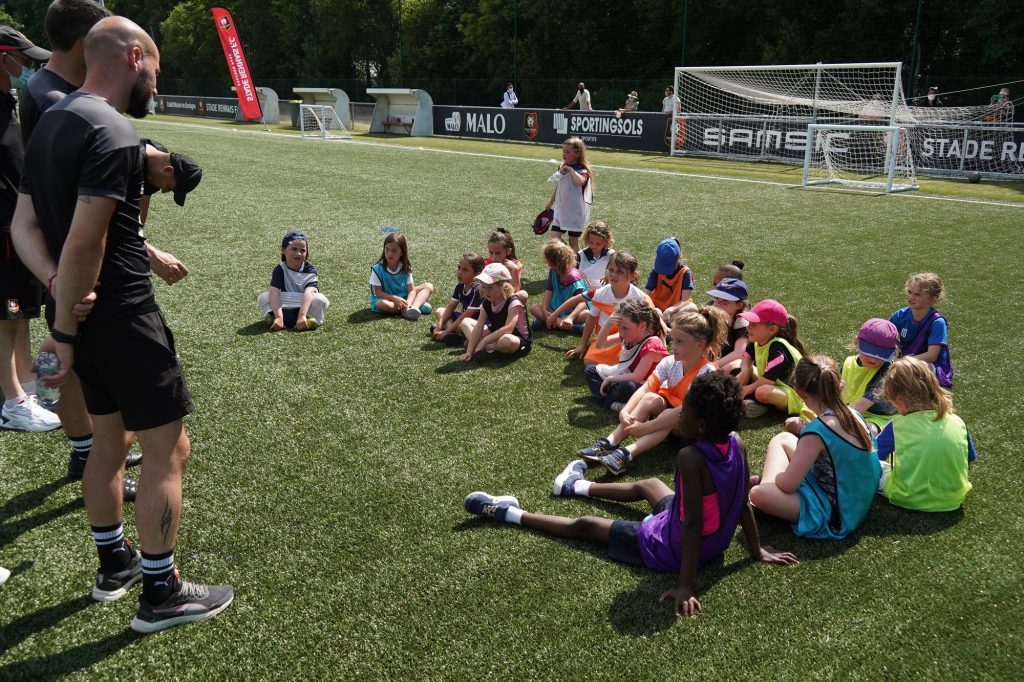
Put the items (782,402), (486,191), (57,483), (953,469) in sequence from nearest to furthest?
(953,469), (57,483), (782,402), (486,191)

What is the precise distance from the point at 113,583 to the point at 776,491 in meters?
3.21

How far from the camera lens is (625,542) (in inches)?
150

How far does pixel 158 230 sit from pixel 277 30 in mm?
55261

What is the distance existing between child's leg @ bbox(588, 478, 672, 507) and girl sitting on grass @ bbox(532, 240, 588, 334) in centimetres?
319

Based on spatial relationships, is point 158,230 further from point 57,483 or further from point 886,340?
point 886,340

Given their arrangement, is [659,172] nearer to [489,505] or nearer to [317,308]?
[317,308]

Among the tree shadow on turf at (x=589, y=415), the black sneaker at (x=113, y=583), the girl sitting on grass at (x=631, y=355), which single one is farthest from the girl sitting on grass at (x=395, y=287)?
the black sneaker at (x=113, y=583)

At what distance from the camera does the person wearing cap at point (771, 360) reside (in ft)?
18.2

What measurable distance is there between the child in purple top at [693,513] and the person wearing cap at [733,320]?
2024mm

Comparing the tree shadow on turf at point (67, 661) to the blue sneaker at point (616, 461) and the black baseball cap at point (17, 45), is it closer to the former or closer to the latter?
the blue sneaker at point (616, 461)

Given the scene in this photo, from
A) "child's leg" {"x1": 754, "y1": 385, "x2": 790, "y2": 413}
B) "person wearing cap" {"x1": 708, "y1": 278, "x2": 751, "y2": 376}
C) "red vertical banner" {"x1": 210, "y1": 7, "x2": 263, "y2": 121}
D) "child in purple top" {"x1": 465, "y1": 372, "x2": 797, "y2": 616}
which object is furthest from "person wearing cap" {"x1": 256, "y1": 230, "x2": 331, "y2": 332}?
"red vertical banner" {"x1": 210, "y1": 7, "x2": 263, "y2": 121}

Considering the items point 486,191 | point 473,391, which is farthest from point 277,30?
point 473,391

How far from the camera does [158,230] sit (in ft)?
39.3

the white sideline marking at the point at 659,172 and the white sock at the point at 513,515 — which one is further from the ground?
the white sideline marking at the point at 659,172
